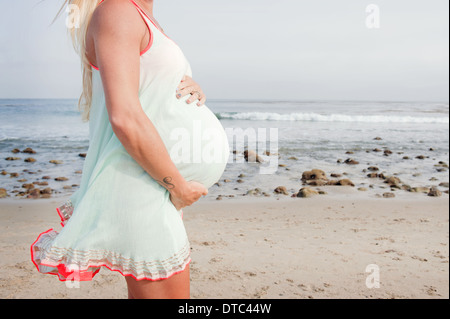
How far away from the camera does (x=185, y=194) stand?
4.55ft

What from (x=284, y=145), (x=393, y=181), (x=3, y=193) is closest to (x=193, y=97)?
(x=3, y=193)

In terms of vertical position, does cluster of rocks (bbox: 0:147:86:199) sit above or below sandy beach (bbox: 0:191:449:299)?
above

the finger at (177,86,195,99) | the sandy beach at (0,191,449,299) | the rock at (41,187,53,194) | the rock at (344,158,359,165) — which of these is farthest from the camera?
the rock at (344,158,359,165)

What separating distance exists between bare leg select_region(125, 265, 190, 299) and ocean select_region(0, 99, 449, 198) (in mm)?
4700

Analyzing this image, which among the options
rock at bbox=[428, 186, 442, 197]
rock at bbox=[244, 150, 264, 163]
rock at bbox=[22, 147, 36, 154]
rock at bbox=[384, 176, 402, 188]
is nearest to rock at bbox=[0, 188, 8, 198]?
rock at bbox=[22, 147, 36, 154]

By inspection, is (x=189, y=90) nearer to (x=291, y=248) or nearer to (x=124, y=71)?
(x=124, y=71)

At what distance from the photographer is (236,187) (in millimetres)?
7328

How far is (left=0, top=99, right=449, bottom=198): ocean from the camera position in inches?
314

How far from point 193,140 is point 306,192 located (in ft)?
18.7

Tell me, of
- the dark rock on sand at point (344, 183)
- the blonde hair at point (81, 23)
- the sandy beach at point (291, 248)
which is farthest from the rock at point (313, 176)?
the blonde hair at point (81, 23)

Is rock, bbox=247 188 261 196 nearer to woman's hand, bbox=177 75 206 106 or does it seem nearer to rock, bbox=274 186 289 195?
rock, bbox=274 186 289 195

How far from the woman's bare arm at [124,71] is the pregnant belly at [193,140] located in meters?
0.14

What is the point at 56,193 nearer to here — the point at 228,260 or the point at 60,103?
the point at 228,260

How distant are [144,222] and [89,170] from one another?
311 millimetres
